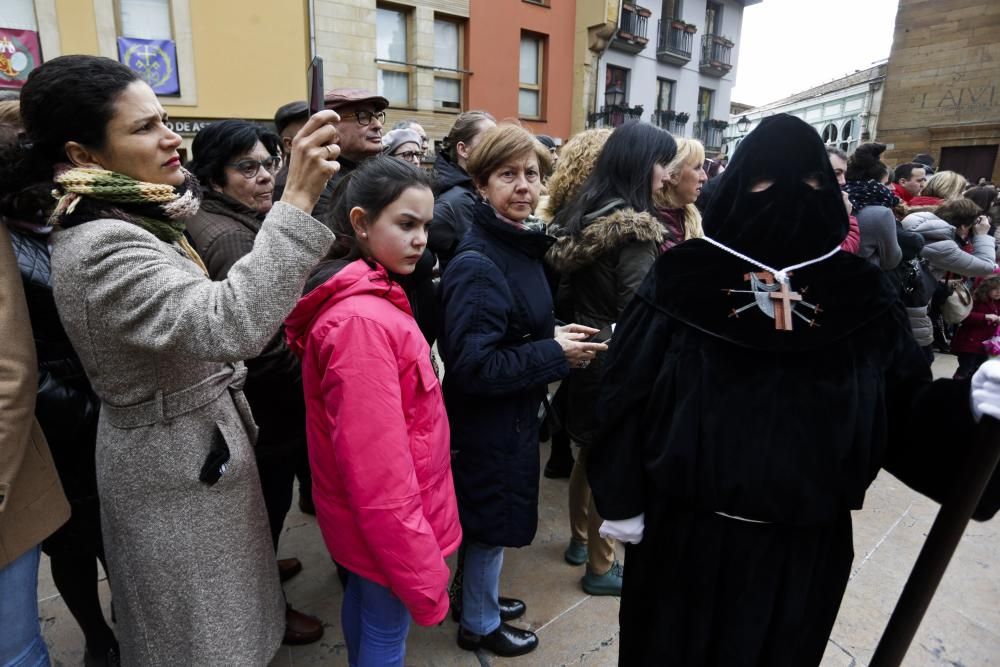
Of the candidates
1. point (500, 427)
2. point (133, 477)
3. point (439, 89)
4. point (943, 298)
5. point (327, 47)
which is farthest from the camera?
point (439, 89)

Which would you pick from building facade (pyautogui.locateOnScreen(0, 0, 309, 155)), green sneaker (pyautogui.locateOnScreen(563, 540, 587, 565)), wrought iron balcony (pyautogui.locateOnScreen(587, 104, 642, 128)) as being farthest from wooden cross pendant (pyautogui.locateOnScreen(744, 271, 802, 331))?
wrought iron balcony (pyautogui.locateOnScreen(587, 104, 642, 128))

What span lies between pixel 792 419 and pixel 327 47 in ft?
38.9

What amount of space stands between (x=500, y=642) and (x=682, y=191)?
2.22m

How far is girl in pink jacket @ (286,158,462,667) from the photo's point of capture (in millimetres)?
1372

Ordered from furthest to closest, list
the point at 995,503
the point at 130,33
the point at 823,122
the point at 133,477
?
the point at 823,122, the point at 130,33, the point at 995,503, the point at 133,477

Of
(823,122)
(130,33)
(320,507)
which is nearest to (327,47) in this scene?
(130,33)

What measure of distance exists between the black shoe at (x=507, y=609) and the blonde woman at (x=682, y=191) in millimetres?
1803

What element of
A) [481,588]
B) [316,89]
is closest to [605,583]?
[481,588]

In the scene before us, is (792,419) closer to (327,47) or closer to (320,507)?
(320,507)

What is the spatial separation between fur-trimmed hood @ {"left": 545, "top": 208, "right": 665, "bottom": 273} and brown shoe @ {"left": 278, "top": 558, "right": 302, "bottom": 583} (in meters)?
1.89

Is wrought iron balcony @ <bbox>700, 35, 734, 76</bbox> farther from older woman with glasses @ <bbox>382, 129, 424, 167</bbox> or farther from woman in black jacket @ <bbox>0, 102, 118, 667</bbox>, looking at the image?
woman in black jacket @ <bbox>0, 102, 118, 667</bbox>

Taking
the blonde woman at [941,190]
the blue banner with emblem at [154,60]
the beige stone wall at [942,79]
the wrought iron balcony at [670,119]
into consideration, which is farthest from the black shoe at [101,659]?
the beige stone wall at [942,79]

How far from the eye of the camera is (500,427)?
1.93 metres

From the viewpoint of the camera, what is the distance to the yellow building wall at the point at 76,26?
8.27m
